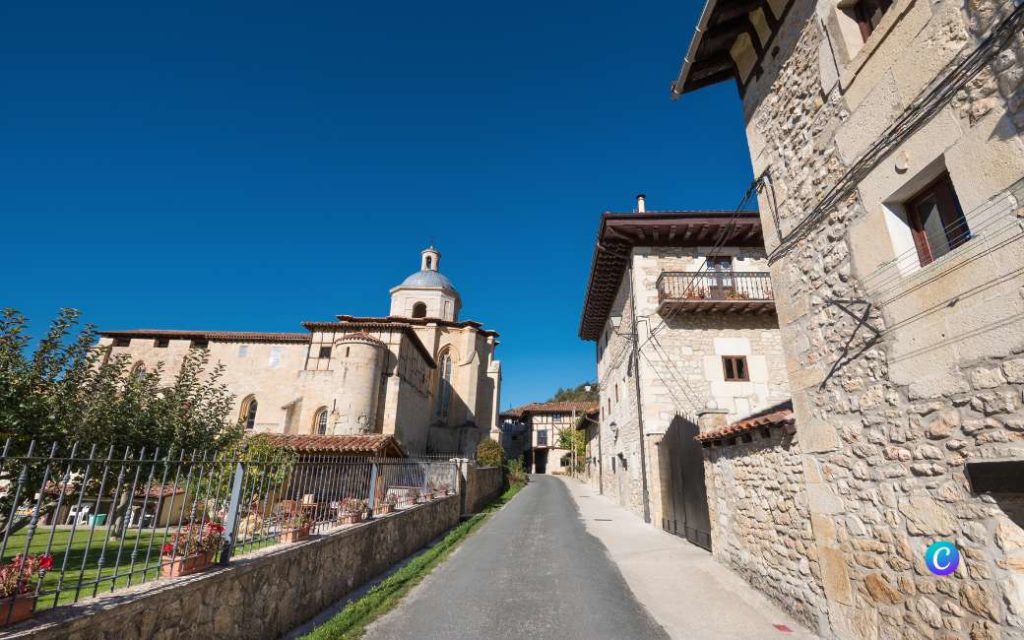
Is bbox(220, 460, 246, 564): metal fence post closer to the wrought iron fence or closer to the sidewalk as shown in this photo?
the wrought iron fence

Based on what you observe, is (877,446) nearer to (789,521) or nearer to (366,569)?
(789,521)

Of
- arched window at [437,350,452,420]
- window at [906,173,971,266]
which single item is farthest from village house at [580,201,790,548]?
arched window at [437,350,452,420]

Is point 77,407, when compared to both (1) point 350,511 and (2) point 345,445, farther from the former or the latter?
(2) point 345,445

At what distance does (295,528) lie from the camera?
585 cm

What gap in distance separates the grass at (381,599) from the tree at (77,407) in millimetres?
2952

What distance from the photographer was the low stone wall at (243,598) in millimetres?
3049

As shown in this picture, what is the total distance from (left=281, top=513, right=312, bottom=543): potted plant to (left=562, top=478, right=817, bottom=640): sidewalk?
184 inches

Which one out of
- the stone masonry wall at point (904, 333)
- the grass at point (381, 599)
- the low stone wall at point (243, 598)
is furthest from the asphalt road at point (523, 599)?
the stone masonry wall at point (904, 333)

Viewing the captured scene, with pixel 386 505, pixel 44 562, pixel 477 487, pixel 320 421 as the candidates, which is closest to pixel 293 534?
pixel 44 562

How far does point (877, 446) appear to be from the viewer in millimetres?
4457

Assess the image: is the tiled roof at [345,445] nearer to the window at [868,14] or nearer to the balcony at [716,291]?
the balcony at [716,291]

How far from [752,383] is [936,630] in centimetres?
1073

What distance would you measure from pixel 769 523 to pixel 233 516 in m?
6.91

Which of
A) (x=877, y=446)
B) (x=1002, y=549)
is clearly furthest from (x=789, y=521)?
(x=1002, y=549)
